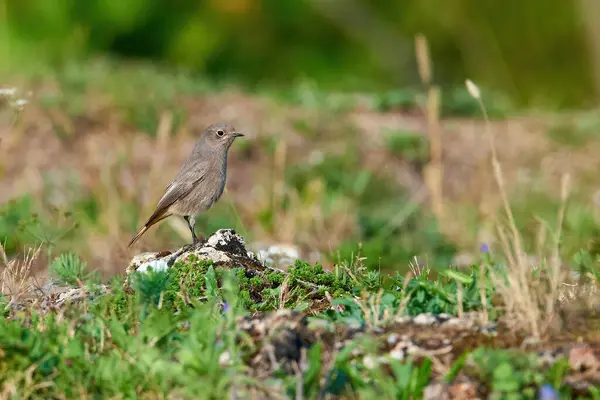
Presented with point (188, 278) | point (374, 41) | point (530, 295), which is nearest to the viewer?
point (530, 295)

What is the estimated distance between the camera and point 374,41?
65.4ft

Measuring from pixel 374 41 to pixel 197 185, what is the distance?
43.9 feet

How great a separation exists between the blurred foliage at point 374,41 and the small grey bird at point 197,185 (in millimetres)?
10982

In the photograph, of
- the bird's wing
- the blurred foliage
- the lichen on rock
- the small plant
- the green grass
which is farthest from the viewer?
the blurred foliage

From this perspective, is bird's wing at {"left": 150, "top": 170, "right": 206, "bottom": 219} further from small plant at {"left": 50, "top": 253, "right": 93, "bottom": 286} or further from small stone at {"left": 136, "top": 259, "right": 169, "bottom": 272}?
small plant at {"left": 50, "top": 253, "right": 93, "bottom": 286}

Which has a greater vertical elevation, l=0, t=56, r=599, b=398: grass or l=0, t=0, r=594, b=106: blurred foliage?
l=0, t=0, r=594, b=106: blurred foliage

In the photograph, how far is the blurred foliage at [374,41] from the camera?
18.4 m

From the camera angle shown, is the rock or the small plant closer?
the small plant

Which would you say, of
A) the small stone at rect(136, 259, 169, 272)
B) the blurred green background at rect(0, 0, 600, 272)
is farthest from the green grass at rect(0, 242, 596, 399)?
the blurred green background at rect(0, 0, 600, 272)

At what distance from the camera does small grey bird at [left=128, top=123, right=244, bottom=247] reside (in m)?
7.05

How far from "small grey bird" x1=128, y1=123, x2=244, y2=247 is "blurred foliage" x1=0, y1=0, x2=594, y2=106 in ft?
36.0

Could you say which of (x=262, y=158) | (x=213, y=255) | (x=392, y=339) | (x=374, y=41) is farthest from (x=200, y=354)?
(x=374, y=41)

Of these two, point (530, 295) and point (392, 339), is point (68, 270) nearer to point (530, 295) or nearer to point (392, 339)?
point (392, 339)

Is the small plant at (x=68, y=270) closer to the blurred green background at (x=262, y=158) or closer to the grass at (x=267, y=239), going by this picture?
the grass at (x=267, y=239)
